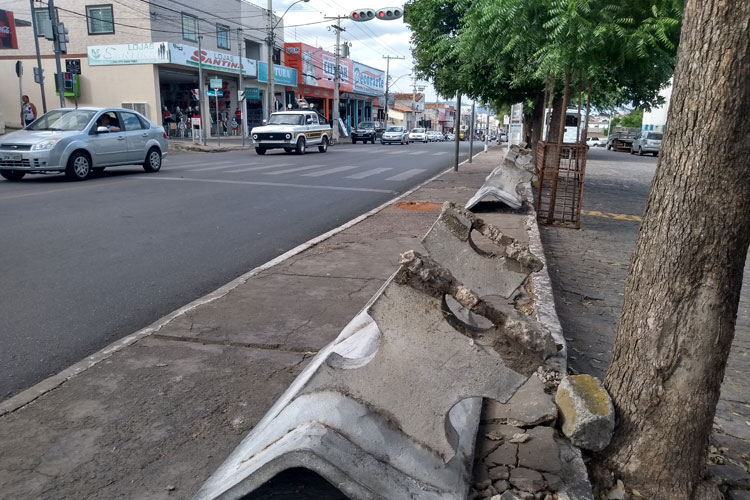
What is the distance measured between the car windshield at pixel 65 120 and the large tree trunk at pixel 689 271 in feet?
46.0

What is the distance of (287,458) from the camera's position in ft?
6.83

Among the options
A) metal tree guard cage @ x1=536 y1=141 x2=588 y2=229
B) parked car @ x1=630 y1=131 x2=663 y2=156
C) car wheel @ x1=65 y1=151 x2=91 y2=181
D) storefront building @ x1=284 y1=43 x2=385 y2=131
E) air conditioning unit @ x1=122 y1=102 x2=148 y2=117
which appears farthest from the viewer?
storefront building @ x1=284 y1=43 x2=385 y2=131

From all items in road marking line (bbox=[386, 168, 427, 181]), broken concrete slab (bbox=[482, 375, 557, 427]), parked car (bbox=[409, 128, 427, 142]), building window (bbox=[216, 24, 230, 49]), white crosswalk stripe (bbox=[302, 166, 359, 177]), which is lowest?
parked car (bbox=[409, 128, 427, 142])

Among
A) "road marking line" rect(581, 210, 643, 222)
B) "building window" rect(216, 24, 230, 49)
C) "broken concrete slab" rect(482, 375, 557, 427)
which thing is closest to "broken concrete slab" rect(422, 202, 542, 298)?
"broken concrete slab" rect(482, 375, 557, 427)

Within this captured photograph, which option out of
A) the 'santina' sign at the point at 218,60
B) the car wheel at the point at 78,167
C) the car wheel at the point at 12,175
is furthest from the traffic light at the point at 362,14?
the car wheel at the point at 12,175

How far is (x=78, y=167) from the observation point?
1341cm

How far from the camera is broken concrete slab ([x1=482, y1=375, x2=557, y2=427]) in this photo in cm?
305

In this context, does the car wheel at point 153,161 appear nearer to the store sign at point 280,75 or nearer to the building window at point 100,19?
the building window at point 100,19

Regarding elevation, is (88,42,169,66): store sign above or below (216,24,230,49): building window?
below

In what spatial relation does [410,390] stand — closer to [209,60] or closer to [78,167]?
[78,167]

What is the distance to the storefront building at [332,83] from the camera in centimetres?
4862

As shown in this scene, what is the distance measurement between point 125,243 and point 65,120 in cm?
848

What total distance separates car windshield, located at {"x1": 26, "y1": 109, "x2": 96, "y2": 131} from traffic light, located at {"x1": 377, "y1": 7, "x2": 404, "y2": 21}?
43.6ft

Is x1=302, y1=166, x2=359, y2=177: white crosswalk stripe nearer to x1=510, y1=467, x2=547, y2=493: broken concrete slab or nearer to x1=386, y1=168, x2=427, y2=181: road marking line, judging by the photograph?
x1=386, y1=168, x2=427, y2=181: road marking line
